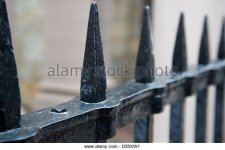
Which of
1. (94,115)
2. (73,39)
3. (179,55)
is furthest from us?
(73,39)

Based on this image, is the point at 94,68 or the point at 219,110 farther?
the point at 219,110

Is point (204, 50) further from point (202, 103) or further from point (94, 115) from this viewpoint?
point (94, 115)

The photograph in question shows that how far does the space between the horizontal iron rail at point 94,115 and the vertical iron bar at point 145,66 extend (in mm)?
33

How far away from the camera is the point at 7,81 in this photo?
1.00m

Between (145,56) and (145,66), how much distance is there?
0.12 ft

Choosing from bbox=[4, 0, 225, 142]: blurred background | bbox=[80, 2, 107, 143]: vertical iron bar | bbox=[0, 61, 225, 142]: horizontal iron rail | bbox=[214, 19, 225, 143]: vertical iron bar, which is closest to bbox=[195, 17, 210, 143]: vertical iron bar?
bbox=[214, 19, 225, 143]: vertical iron bar

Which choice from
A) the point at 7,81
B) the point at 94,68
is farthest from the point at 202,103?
the point at 7,81

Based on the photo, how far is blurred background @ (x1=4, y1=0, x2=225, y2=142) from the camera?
446cm

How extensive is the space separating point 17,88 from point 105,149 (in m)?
0.35

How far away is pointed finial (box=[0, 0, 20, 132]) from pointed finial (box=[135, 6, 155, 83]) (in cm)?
65

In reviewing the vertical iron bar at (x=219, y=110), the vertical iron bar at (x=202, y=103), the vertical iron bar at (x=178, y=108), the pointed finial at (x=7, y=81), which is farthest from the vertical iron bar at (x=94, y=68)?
the vertical iron bar at (x=219, y=110)

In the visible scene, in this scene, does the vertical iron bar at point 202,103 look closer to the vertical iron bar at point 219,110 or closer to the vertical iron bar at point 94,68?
the vertical iron bar at point 219,110

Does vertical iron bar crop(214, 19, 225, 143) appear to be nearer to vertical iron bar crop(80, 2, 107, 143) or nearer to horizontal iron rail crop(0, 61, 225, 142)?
horizontal iron rail crop(0, 61, 225, 142)

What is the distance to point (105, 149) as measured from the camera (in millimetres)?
1234
